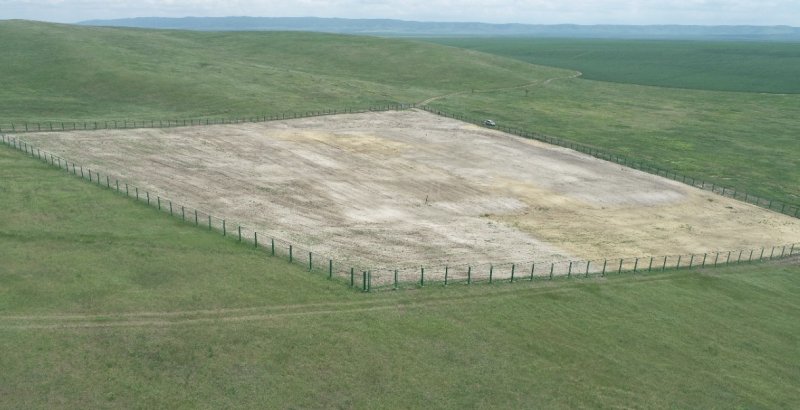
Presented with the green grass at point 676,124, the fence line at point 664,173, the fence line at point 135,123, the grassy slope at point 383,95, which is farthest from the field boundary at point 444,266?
the fence line at point 135,123

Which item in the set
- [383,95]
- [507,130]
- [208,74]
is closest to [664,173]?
[507,130]

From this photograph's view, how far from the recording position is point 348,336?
31625 millimetres

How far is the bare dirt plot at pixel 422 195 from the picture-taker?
156ft

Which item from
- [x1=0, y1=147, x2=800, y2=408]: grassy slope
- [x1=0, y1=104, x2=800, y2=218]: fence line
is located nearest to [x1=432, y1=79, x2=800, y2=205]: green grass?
[x1=0, y1=104, x2=800, y2=218]: fence line

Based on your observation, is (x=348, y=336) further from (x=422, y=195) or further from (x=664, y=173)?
(x=664, y=173)

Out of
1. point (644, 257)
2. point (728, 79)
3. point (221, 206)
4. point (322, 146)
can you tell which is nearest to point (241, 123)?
point (322, 146)

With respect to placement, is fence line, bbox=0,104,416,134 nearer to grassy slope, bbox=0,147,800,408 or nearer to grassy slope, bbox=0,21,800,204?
grassy slope, bbox=0,21,800,204

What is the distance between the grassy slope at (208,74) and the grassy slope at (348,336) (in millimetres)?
64949

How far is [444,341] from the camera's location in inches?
1251

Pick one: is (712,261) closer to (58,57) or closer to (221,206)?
(221,206)

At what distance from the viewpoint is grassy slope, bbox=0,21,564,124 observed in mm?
103438

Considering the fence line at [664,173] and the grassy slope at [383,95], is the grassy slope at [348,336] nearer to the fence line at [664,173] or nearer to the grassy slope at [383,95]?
the fence line at [664,173]

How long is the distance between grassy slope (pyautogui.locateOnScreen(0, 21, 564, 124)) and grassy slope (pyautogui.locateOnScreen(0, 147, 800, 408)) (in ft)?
213

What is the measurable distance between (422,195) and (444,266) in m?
18.5
